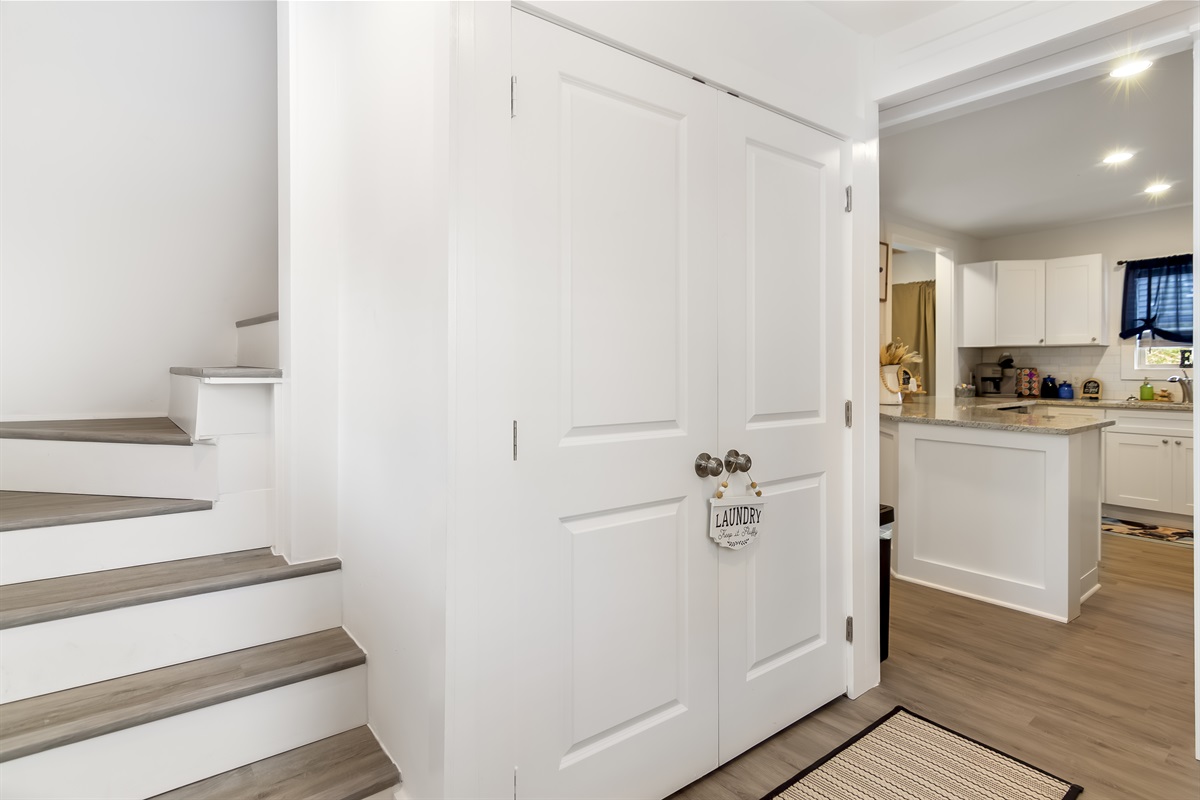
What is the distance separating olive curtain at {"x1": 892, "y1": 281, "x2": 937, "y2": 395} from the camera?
6.50 m

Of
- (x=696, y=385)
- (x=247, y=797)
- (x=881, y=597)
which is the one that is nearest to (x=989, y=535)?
(x=881, y=597)

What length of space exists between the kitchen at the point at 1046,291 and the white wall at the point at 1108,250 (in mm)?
11

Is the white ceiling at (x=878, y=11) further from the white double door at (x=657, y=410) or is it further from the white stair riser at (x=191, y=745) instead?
the white stair riser at (x=191, y=745)

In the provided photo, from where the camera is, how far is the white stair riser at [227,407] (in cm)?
185

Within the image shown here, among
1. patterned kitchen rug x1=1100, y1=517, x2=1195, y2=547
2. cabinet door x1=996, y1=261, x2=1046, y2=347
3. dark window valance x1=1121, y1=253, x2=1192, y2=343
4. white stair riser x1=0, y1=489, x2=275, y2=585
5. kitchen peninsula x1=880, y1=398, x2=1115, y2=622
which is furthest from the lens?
cabinet door x1=996, y1=261, x2=1046, y2=347

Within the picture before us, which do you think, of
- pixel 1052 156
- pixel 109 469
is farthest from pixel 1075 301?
pixel 109 469

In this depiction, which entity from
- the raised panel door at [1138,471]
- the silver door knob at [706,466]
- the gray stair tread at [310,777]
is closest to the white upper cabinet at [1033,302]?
the raised panel door at [1138,471]

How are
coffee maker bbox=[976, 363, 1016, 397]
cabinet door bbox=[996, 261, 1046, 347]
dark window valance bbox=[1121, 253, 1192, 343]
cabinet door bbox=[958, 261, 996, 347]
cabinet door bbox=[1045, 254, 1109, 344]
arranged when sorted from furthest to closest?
1. coffee maker bbox=[976, 363, 1016, 397]
2. cabinet door bbox=[958, 261, 996, 347]
3. cabinet door bbox=[996, 261, 1046, 347]
4. cabinet door bbox=[1045, 254, 1109, 344]
5. dark window valance bbox=[1121, 253, 1192, 343]

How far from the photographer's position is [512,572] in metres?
1.36

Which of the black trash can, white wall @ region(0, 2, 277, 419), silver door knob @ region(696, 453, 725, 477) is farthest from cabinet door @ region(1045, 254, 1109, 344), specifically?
white wall @ region(0, 2, 277, 419)

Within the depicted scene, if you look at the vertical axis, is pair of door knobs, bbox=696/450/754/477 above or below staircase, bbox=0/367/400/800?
above

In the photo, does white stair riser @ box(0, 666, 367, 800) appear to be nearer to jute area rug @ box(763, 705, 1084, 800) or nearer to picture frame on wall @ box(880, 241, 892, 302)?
jute area rug @ box(763, 705, 1084, 800)

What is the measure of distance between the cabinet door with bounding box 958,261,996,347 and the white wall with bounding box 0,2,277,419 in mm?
5969

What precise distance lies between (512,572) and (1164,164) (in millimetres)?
5107
